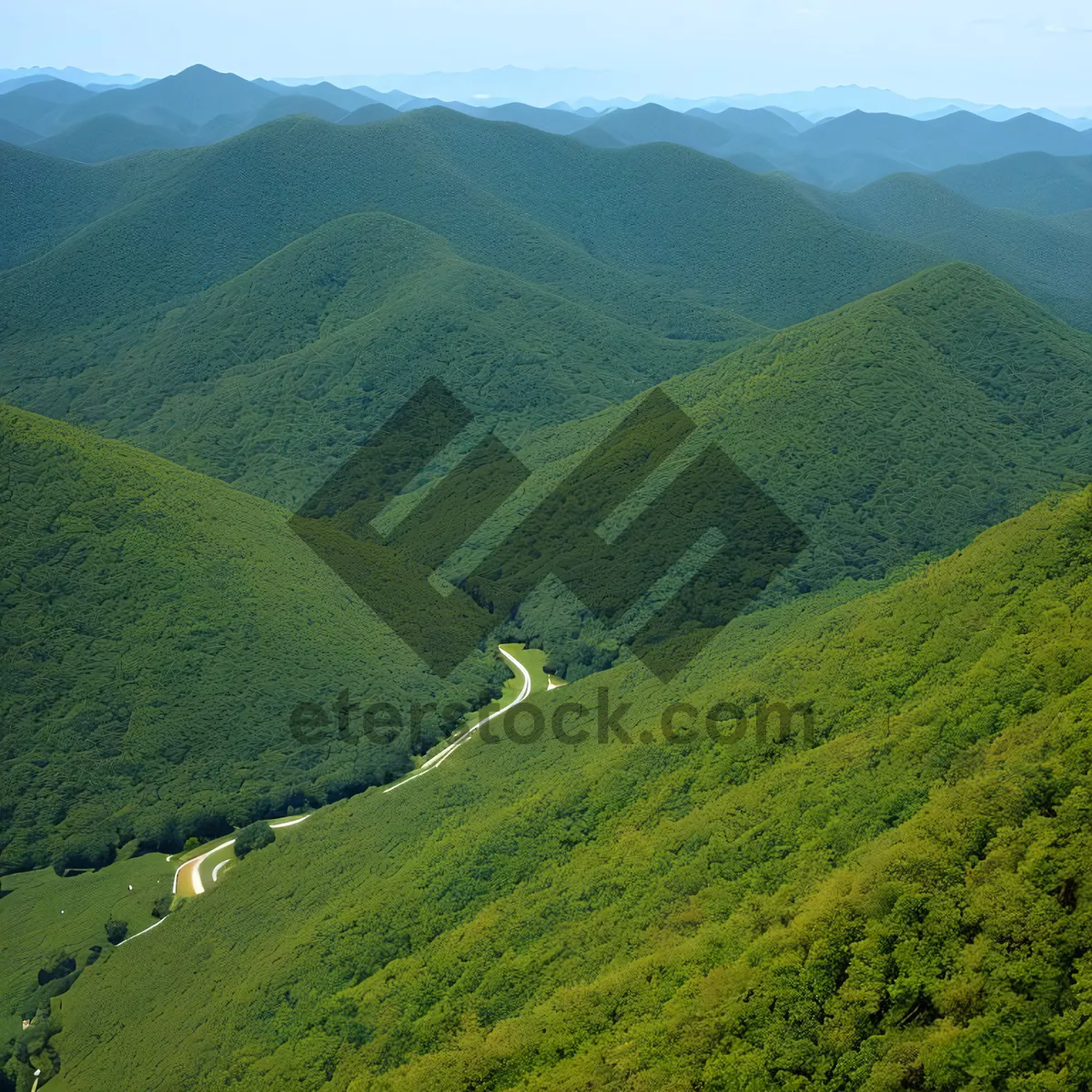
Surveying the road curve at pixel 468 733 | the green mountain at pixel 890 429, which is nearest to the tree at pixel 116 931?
the road curve at pixel 468 733

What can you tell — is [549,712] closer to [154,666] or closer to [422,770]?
[422,770]

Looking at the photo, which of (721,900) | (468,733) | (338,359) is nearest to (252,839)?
(468,733)

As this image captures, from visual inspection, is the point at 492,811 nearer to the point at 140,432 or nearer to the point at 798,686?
the point at 798,686

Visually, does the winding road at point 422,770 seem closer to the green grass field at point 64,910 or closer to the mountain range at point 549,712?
the mountain range at point 549,712

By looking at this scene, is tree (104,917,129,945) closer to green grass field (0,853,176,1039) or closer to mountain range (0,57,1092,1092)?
green grass field (0,853,176,1039)

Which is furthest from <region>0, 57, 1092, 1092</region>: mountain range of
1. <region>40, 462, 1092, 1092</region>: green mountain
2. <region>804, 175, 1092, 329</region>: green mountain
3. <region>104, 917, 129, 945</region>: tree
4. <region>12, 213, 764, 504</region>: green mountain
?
<region>804, 175, 1092, 329</region>: green mountain
